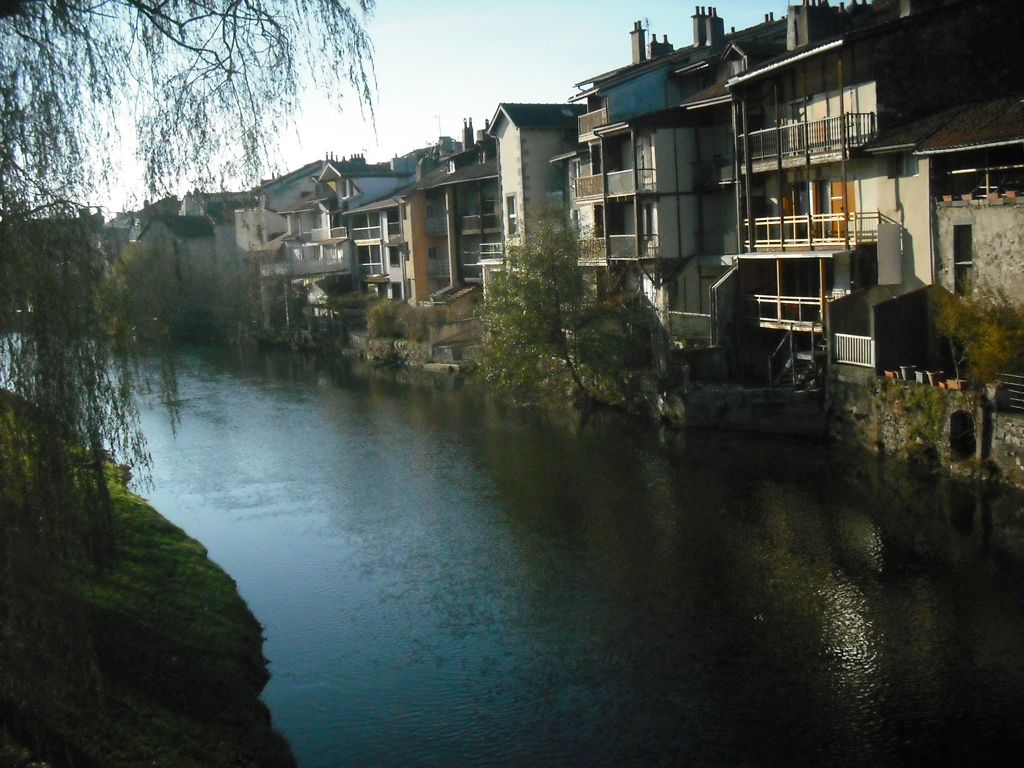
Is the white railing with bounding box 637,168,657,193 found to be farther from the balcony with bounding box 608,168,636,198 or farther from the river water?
the river water

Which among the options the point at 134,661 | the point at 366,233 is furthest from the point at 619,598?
the point at 366,233

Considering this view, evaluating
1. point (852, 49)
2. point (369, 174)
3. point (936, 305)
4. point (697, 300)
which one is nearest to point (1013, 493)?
point (936, 305)

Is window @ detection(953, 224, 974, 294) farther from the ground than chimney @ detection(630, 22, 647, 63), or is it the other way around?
chimney @ detection(630, 22, 647, 63)

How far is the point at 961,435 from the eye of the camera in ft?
68.4

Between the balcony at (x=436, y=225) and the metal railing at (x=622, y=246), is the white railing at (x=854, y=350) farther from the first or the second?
the balcony at (x=436, y=225)

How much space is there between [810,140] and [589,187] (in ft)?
34.1

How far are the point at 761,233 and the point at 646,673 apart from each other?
1929 centimetres

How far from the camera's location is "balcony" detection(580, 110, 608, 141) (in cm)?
3509

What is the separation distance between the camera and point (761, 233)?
30.0 meters

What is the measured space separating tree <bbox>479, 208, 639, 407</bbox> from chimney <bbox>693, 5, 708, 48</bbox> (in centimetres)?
1051

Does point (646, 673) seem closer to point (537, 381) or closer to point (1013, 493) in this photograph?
point (1013, 493)

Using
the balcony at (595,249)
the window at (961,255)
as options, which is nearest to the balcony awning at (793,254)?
the window at (961,255)

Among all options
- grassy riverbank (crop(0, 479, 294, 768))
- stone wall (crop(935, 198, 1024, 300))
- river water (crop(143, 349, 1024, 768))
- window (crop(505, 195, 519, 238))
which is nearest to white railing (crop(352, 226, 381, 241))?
window (crop(505, 195, 519, 238))

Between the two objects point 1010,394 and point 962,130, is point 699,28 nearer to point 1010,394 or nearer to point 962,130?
point 962,130
